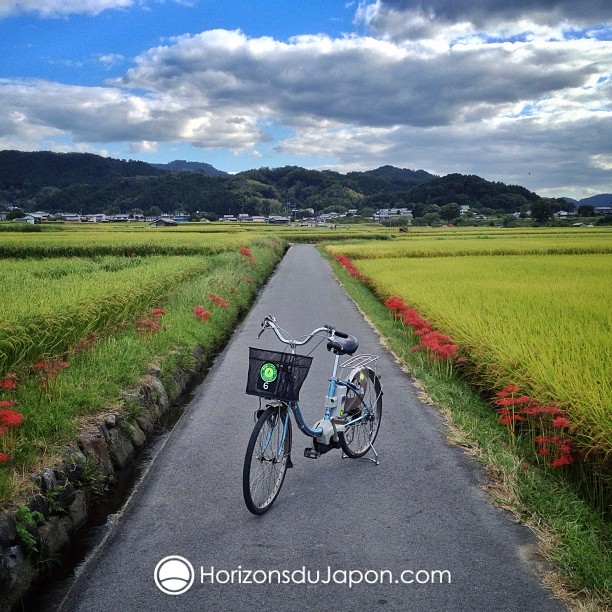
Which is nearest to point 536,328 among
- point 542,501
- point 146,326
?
point 542,501

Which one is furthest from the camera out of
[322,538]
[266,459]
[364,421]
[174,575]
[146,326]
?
[146,326]

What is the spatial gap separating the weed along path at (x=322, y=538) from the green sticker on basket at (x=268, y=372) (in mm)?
1043

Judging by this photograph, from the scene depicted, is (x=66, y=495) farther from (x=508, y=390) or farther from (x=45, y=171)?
(x=45, y=171)

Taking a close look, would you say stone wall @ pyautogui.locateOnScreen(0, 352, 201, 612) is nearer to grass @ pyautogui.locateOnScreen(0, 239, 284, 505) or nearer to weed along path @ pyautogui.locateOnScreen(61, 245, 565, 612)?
grass @ pyautogui.locateOnScreen(0, 239, 284, 505)

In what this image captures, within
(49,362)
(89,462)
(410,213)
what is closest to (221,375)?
(49,362)

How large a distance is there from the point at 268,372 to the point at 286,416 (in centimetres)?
53

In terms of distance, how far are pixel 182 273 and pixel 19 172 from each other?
18866 centimetres

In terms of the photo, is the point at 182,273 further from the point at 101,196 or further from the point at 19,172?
the point at 19,172

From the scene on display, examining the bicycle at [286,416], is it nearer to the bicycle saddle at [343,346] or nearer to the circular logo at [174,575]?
the bicycle saddle at [343,346]

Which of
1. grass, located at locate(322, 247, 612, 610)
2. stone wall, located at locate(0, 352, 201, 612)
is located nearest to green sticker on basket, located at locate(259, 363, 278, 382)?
Answer: stone wall, located at locate(0, 352, 201, 612)

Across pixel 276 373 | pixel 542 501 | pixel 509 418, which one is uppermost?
pixel 276 373

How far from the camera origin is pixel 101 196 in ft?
477

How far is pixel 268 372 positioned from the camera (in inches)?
152

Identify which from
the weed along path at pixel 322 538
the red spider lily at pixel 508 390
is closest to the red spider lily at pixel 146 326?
the weed along path at pixel 322 538
